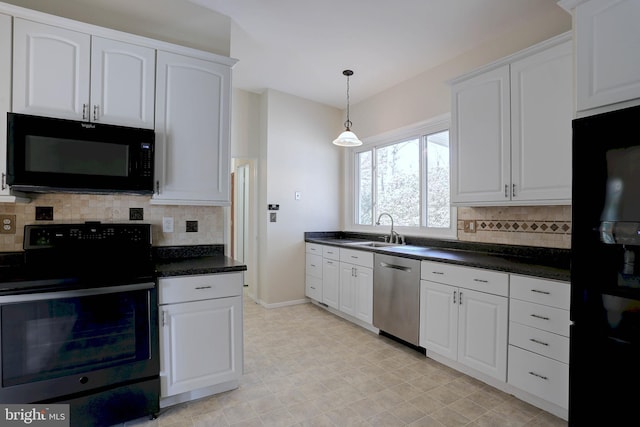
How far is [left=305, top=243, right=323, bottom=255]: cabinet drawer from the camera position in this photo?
414cm

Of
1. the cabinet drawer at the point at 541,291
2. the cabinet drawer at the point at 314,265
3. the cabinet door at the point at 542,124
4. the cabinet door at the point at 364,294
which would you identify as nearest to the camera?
the cabinet drawer at the point at 541,291

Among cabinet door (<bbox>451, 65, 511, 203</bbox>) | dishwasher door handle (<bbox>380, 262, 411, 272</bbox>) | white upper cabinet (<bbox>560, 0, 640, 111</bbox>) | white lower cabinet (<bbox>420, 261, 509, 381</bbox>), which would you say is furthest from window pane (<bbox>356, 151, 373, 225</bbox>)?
white upper cabinet (<bbox>560, 0, 640, 111</bbox>)

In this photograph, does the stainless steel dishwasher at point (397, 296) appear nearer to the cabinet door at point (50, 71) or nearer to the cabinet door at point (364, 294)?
the cabinet door at point (364, 294)

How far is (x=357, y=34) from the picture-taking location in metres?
2.85

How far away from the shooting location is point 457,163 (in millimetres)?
2789

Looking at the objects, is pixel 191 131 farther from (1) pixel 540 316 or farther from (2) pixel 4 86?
(1) pixel 540 316

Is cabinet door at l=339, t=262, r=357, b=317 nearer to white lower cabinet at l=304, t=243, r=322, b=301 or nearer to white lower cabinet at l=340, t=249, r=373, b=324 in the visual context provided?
white lower cabinet at l=340, t=249, r=373, b=324

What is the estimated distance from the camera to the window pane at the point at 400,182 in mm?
3760

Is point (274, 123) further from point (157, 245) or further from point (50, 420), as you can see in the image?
point (50, 420)

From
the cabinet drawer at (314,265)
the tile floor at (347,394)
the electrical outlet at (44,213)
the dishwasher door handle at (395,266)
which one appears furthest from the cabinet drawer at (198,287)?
the cabinet drawer at (314,265)

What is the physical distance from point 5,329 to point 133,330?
1.84 ft

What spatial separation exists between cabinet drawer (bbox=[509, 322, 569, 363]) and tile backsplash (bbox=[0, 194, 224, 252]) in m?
2.34

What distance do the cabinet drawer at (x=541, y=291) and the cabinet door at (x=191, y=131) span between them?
2191 millimetres

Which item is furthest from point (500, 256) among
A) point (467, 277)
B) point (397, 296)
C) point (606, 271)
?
point (606, 271)
